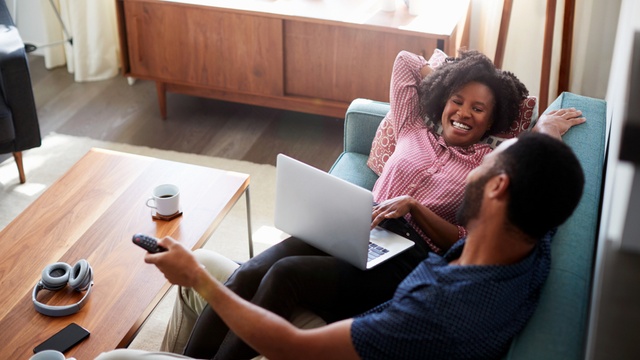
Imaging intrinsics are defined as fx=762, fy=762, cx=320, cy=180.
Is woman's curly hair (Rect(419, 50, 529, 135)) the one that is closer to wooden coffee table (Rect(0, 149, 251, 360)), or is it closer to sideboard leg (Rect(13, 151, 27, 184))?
wooden coffee table (Rect(0, 149, 251, 360))

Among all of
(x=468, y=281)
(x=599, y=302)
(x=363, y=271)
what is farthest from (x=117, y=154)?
(x=599, y=302)

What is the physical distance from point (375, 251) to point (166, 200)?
680 mm

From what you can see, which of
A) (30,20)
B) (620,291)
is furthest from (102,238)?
(30,20)

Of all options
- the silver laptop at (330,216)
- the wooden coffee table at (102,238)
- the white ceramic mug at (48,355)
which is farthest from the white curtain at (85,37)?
the white ceramic mug at (48,355)

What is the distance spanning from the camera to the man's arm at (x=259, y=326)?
1.41 meters

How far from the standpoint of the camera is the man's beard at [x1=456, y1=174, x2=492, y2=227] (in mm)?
1476

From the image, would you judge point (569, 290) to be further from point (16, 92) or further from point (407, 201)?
point (16, 92)

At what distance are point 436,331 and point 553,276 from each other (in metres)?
0.29

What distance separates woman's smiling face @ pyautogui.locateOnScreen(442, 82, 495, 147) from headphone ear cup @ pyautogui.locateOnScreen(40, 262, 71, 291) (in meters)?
1.12

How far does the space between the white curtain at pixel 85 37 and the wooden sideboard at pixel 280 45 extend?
1.57ft

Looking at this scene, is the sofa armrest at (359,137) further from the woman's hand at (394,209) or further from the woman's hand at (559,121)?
the woman's hand at (559,121)

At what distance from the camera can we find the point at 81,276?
6.40ft

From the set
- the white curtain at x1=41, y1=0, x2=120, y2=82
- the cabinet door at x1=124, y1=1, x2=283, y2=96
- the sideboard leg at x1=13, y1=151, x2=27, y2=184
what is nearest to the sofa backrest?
the cabinet door at x1=124, y1=1, x2=283, y2=96

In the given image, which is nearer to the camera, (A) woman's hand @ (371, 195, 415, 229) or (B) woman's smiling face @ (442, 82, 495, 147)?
(A) woman's hand @ (371, 195, 415, 229)
